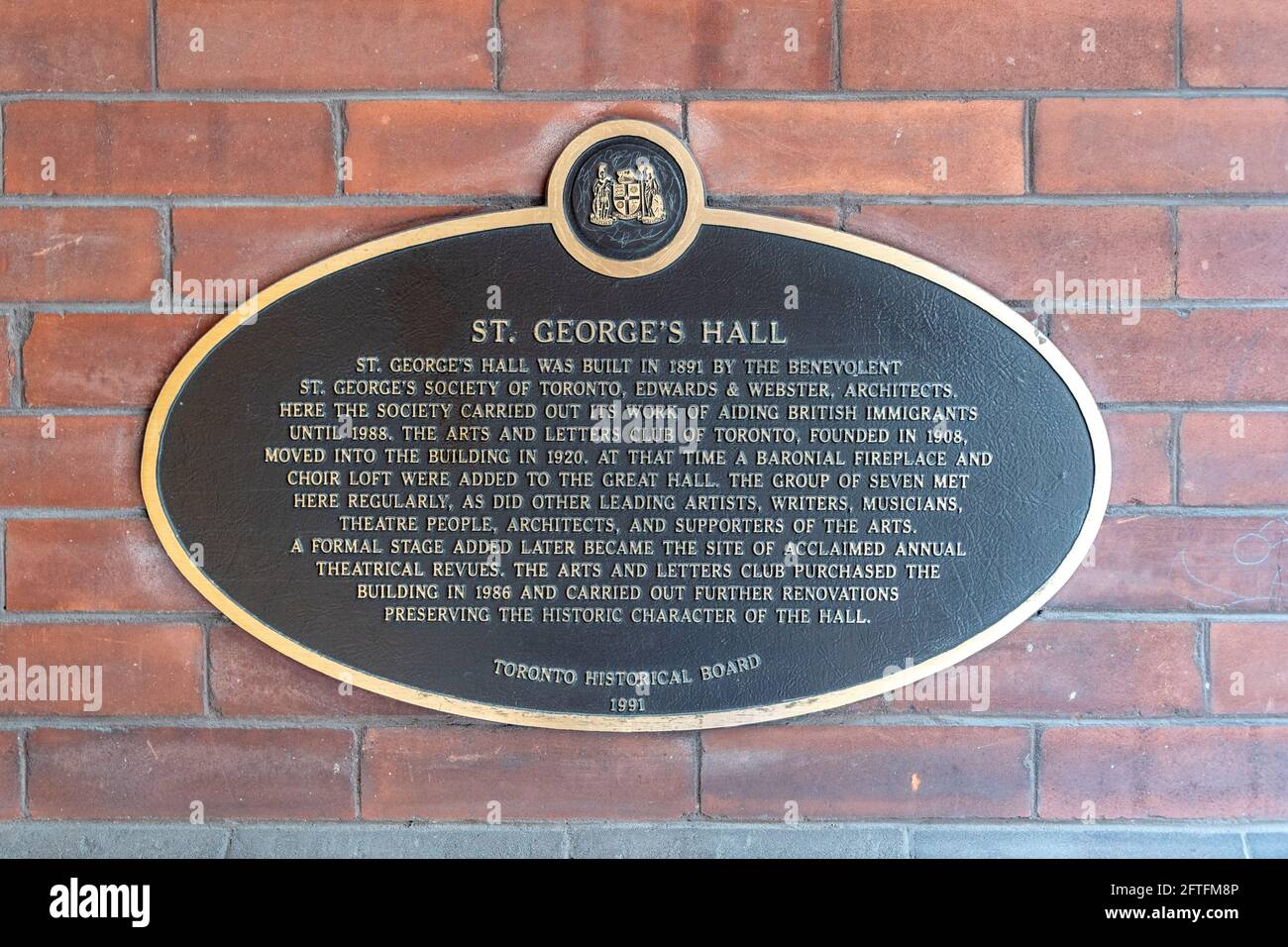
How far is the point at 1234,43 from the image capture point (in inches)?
73.9

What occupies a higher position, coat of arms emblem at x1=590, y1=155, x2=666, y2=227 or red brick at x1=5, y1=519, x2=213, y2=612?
coat of arms emblem at x1=590, y1=155, x2=666, y2=227

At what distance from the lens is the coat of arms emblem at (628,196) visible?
184 cm

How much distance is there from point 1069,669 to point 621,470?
3.31ft

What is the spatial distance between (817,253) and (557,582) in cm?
84

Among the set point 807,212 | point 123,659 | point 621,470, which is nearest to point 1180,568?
point 807,212

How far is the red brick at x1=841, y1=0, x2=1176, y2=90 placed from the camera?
187 cm

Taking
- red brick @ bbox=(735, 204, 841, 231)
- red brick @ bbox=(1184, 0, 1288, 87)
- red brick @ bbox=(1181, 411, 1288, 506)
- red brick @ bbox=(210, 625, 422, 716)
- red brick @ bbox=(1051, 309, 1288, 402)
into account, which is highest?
red brick @ bbox=(1184, 0, 1288, 87)

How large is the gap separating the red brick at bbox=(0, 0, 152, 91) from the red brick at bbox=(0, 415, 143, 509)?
69 cm

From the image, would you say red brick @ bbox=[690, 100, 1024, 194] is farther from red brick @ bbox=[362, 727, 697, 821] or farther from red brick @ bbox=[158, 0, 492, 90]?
red brick @ bbox=[362, 727, 697, 821]

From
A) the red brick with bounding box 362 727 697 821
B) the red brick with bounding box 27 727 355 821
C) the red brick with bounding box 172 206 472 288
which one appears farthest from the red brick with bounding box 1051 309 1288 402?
the red brick with bounding box 27 727 355 821

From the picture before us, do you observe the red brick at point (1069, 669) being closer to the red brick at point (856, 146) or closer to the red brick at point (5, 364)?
the red brick at point (856, 146)

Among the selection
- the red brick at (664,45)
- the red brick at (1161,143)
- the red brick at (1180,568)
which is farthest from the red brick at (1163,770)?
the red brick at (664,45)

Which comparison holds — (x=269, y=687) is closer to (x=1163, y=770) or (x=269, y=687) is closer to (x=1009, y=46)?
(x=1163, y=770)
